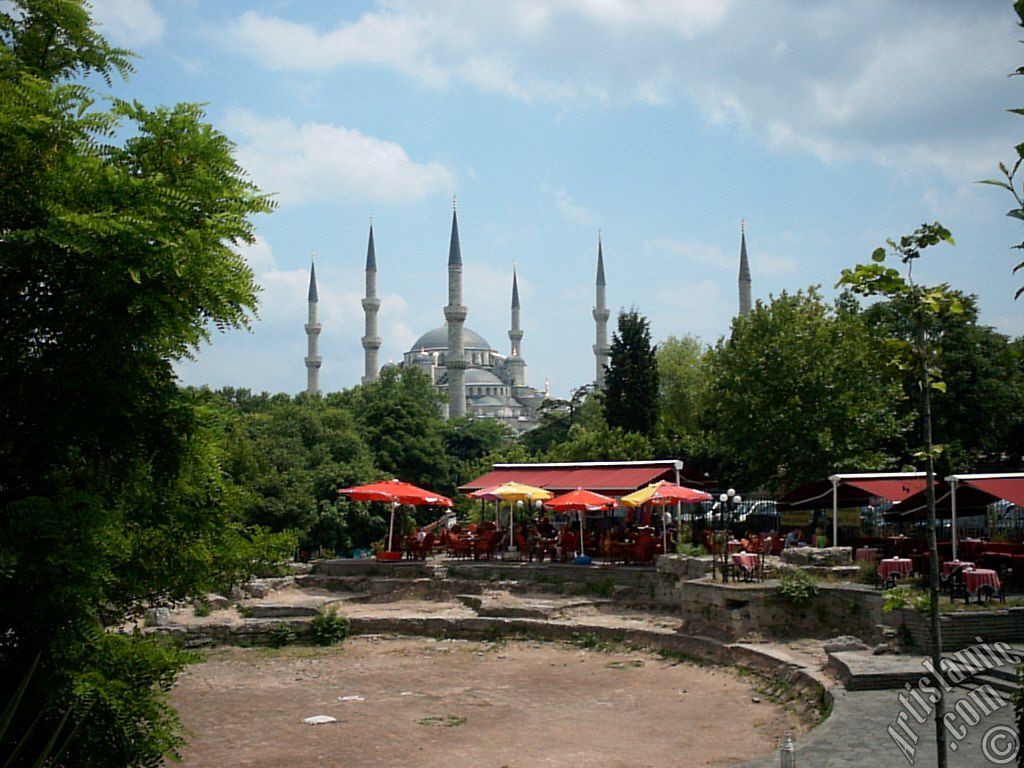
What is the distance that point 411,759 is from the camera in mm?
10070

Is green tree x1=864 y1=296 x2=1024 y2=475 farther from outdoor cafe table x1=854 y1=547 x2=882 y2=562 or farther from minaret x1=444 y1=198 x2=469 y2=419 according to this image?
minaret x1=444 y1=198 x2=469 y2=419

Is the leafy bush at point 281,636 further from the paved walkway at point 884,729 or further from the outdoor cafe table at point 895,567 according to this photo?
the outdoor cafe table at point 895,567

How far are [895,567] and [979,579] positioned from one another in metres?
1.78

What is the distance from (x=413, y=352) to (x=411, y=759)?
110800 mm

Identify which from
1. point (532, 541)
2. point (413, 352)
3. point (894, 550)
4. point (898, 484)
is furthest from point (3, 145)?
point (413, 352)

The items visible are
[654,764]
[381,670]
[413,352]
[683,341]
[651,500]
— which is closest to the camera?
[654,764]

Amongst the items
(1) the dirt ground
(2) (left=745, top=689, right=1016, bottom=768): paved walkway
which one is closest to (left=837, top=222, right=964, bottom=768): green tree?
(2) (left=745, top=689, right=1016, bottom=768): paved walkway

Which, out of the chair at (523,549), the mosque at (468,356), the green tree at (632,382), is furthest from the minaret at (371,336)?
the chair at (523,549)

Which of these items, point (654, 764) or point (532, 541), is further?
point (532, 541)

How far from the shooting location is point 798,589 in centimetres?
1418

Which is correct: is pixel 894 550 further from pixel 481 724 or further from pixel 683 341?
pixel 683 341

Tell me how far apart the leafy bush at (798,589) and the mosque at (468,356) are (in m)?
31.9

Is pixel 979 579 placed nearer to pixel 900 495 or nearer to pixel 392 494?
pixel 900 495

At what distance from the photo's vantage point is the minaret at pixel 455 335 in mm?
77125
